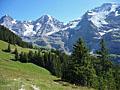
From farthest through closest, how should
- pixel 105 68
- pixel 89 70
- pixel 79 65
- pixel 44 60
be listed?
1. pixel 44 60
2. pixel 105 68
3. pixel 89 70
4. pixel 79 65

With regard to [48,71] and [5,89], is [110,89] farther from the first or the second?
[48,71]

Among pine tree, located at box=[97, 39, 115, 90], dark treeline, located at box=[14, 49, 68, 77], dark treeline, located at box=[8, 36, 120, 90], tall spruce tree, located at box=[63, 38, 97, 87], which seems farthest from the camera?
dark treeline, located at box=[14, 49, 68, 77]

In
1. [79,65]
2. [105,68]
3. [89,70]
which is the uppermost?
[79,65]

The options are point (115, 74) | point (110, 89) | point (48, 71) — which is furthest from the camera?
point (48, 71)

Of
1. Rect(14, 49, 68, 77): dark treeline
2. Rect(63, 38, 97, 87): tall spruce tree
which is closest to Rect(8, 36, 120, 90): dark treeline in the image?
Rect(63, 38, 97, 87): tall spruce tree

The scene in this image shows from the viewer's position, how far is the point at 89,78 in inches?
3204

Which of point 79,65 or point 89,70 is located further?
point 89,70

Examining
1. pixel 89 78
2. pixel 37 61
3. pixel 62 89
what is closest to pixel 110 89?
pixel 89 78

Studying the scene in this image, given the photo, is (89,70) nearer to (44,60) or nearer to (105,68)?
(105,68)

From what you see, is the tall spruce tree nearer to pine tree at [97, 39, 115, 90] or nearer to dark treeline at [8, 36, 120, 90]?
dark treeline at [8, 36, 120, 90]

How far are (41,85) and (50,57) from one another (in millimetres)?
138479

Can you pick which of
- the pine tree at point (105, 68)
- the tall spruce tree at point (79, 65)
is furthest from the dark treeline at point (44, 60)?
the tall spruce tree at point (79, 65)

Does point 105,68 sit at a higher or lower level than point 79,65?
lower

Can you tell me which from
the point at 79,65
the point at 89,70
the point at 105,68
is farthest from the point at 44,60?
the point at 79,65
